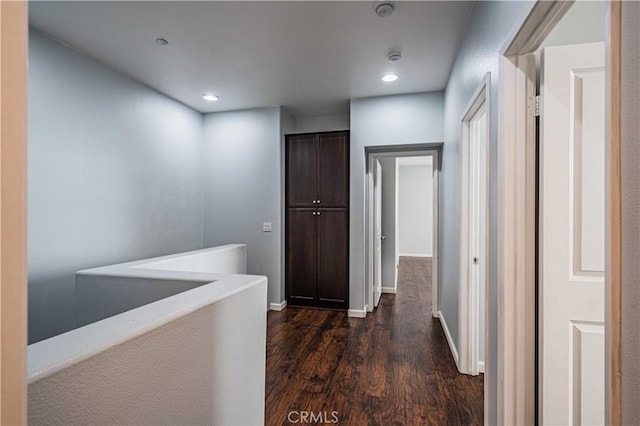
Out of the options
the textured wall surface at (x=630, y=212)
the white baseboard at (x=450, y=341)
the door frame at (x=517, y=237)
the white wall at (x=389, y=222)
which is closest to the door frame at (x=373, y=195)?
the white baseboard at (x=450, y=341)

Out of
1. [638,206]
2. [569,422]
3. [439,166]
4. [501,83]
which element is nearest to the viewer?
[638,206]

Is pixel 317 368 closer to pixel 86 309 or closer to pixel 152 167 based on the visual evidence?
pixel 86 309

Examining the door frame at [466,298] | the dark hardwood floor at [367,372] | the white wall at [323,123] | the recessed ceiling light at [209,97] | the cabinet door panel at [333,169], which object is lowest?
the dark hardwood floor at [367,372]

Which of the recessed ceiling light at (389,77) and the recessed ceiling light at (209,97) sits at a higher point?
the recessed ceiling light at (209,97)

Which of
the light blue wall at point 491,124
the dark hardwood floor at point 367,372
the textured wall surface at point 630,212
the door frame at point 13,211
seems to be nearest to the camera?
the door frame at point 13,211

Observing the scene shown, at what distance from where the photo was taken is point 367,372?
2383 millimetres

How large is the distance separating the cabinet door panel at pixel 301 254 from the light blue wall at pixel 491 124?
1.57 m

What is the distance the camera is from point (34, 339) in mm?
2289

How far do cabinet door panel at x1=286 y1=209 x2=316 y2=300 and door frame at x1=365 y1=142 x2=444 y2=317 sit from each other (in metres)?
0.69

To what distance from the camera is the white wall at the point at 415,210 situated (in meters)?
8.28

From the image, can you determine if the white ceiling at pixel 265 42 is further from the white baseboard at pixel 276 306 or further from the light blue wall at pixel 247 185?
the white baseboard at pixel 276 306

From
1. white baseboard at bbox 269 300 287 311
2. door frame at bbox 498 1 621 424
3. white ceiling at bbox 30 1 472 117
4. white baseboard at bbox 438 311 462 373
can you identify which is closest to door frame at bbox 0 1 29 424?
door frame at bbox 498 1 621 424

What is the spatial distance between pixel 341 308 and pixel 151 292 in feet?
8.33

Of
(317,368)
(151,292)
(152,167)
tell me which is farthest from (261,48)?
(317,368)
